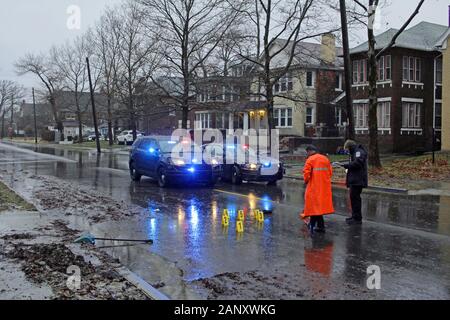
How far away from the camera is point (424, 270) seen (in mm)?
6641

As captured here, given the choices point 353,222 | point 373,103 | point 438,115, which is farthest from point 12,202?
point 438,115

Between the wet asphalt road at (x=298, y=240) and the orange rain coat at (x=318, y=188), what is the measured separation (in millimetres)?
489

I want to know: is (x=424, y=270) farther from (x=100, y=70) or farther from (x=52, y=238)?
(x=100, y=70)

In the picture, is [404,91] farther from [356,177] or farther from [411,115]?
[356,177]

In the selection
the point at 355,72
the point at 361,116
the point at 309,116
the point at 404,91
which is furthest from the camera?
the point at 309,116

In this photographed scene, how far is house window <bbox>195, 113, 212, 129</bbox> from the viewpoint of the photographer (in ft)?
181

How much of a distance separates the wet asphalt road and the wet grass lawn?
263 centimetres

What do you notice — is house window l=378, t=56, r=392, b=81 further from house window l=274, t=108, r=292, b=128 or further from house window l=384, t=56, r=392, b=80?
Answer: house window l=274, t=108, r=292, b=128

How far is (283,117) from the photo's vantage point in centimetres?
4425

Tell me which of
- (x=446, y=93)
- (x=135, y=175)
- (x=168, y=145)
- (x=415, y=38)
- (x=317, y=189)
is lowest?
(x=135, y=175)

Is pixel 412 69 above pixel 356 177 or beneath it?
above

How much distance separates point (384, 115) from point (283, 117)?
1230cm

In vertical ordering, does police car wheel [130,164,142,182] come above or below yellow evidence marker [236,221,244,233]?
above

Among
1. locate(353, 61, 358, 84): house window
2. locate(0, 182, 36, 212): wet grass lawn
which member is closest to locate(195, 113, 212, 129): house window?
locate(353, 61, 358, 84): house window
